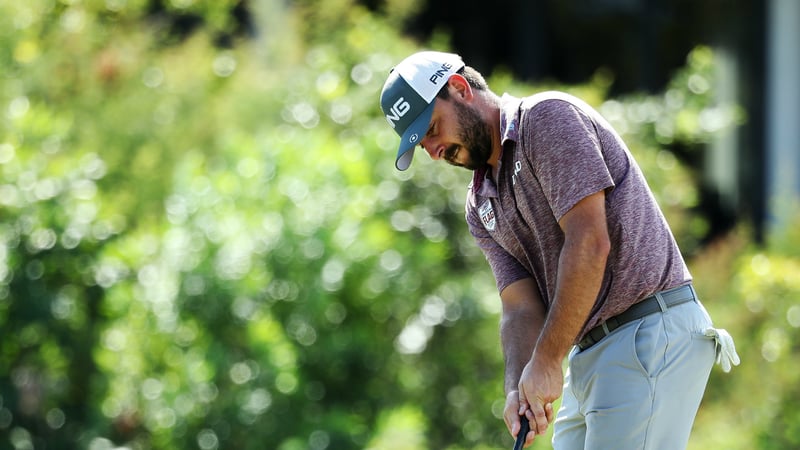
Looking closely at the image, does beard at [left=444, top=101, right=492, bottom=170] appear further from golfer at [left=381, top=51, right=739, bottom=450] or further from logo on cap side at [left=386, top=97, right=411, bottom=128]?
logo on cap side at [left=386, top=97, right=411, bottom=128]

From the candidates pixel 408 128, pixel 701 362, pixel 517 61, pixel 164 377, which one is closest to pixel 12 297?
pixel 164 377

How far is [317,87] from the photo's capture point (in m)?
8.36

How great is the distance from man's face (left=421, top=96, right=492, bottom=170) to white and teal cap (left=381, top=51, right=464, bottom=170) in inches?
1.5

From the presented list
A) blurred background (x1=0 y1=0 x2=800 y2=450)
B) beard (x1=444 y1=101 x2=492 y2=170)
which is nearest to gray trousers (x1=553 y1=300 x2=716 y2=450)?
beard (x1=444 y1=101 x2=492 y2=170)

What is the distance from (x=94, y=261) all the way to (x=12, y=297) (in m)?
0.51

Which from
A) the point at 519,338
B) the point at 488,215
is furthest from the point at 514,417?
the point at 488,215

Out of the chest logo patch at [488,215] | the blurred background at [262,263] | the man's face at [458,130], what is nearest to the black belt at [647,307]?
the chest logo patch at [488,215]

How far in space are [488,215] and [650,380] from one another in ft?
2.36

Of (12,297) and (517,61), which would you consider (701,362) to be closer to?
(12,297)

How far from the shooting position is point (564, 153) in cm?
344

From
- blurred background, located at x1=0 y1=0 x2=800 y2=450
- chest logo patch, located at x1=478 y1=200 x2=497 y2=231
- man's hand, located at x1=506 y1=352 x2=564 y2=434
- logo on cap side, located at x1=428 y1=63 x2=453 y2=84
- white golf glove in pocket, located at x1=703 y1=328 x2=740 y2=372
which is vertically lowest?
blurred background, located at x1=0 y1=0 x2=800 y2=450

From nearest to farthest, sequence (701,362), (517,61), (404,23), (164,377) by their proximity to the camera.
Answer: (701,362) → (164,377) → (404,23) → (517,61)

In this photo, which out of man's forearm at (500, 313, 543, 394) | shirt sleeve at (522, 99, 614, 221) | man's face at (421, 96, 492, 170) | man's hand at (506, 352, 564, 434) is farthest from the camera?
man's forearm at (500, 313, 543, 394)

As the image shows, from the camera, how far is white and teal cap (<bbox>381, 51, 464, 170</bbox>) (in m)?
3.62
